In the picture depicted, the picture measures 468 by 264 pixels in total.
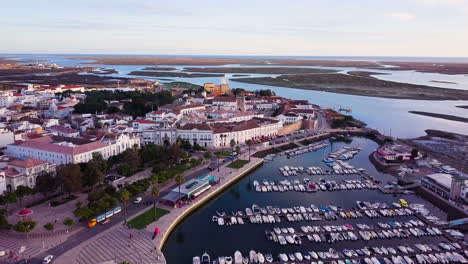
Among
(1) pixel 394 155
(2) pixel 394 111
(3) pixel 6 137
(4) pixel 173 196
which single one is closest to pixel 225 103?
(2) pixel 394 111

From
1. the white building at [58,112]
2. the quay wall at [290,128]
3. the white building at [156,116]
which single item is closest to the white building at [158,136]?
the white building at [156,116]

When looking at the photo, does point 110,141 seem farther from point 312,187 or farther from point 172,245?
point 312,187

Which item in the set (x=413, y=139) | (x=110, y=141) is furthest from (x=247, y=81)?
(x=110, y=141)

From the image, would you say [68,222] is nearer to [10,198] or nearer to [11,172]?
[10,198]

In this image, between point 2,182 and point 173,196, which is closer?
point 2,182

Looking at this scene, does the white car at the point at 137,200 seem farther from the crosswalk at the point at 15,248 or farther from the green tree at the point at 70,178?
the crosswalk at the point at 15,248

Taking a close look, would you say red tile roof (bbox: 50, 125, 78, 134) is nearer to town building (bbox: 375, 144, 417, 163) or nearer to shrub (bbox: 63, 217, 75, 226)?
shrub (bbox: 63, 217, 75, 226)
